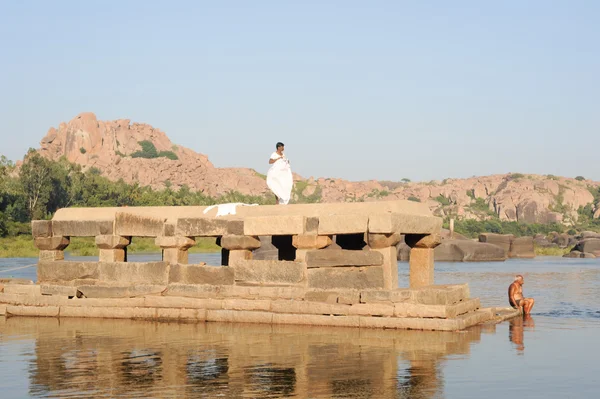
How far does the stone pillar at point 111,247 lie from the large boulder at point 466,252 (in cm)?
4059

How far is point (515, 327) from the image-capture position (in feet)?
50.1

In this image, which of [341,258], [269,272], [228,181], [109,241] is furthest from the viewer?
[228,181]

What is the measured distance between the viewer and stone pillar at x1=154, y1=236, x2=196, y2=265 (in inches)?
629

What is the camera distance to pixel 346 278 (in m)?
14.8

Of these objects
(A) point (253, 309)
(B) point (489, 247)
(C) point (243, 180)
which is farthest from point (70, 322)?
(C) point (243, 180)

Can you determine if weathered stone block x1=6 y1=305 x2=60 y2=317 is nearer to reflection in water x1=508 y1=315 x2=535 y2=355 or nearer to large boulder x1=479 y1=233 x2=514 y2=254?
reflection in water x1=508 y1=315 x2=535 y2=355

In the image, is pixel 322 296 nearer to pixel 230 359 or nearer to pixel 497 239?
pixel 230 359

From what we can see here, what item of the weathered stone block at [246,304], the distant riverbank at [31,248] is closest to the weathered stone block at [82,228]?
the weathered stone block at [246,304]

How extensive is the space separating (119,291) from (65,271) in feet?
4.62

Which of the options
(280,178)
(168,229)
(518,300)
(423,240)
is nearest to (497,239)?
(518,300)

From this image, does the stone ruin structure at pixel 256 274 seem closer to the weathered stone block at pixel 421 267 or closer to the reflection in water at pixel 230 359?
the weathered stone block at pixel 421 267

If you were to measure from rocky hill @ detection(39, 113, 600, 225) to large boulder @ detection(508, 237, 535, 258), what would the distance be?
97.4m

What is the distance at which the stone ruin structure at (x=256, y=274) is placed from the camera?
567 inches

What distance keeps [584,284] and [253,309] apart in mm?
20019
